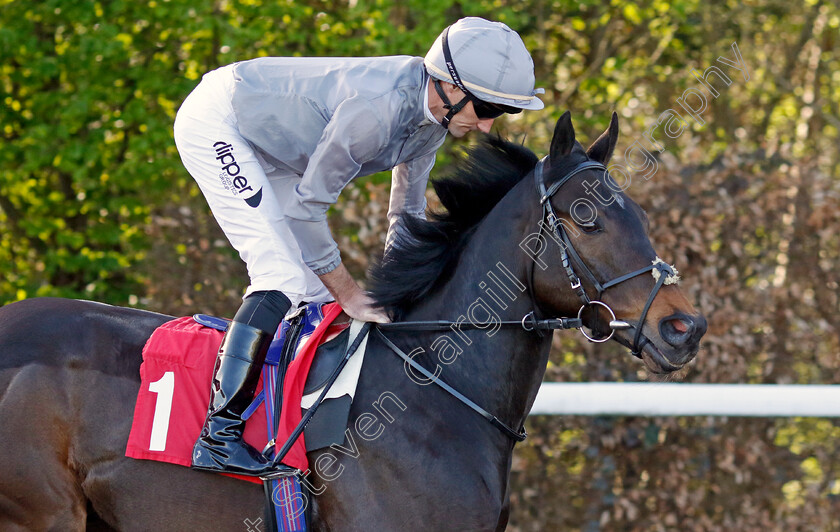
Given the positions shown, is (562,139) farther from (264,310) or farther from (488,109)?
(264,310)

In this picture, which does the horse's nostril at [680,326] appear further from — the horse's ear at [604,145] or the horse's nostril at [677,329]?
the horse's ear at [604,145]

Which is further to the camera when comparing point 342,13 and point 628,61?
point 628,61

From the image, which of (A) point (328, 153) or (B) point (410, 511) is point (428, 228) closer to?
(A) point (328, 153)

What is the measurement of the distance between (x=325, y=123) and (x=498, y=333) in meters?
0.93

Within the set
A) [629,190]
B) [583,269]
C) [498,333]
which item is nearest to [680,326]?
[583,269]

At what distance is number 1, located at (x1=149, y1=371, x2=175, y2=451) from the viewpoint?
8.73 ft

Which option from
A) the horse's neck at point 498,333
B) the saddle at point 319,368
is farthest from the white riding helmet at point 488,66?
the saddle at point 319,368

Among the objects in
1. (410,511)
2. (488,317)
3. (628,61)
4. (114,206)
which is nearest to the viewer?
(410,511)

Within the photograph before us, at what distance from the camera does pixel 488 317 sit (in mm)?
2754

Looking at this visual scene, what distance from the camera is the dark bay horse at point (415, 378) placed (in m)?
2.56

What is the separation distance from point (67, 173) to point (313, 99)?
5.65 m

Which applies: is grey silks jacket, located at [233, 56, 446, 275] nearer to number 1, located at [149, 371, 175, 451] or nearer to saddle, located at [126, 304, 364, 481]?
saddle, located at [126, 304, 364, 481]

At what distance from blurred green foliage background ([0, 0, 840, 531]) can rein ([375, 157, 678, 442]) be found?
0.38 metres

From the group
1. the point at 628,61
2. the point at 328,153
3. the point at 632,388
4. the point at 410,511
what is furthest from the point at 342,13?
the point at 410,511
